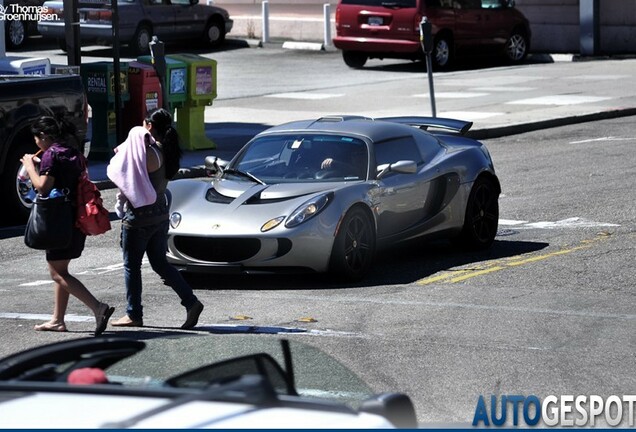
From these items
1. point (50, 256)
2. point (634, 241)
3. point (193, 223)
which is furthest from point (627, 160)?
point (50, 256)

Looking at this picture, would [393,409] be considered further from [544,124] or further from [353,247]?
[544,124]

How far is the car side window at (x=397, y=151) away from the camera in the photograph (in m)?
12.5

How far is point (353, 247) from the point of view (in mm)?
11773

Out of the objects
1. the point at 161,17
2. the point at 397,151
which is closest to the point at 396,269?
the point at 397,151

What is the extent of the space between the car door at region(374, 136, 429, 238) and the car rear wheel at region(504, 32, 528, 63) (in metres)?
21.8

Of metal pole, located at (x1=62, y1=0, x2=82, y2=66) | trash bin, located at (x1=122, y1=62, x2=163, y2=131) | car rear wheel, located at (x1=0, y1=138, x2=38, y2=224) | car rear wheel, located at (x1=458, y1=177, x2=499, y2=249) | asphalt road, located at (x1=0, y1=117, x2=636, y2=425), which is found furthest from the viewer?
trash bin, located at (x1=122, y1=62, x2=163, y2=131)

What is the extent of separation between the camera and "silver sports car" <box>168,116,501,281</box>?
37.8 feet

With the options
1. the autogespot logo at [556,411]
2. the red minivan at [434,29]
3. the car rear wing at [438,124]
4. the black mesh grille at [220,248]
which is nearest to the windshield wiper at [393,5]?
the red minivan at [434,29]

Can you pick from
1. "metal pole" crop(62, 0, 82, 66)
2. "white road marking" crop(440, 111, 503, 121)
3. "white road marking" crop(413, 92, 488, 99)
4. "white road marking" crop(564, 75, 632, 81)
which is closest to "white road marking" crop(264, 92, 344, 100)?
"white road marking" crop(413, 92, 488, 99)

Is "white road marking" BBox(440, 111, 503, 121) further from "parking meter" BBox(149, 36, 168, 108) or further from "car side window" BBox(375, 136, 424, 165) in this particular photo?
"car side window" BBox(375, 136, 424, 165)

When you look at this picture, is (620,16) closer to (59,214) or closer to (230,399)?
(59,214)

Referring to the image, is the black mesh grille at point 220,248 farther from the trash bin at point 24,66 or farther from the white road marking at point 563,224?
the trash bin at point 24,66

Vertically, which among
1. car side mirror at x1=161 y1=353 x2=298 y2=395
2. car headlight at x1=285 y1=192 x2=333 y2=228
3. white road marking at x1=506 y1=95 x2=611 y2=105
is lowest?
white road marking at x1=506 y1=95 x2=611 y2=105

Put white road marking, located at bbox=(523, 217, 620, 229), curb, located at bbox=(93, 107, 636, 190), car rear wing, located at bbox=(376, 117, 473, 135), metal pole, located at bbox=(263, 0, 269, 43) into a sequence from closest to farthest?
car rear wing, located at bbox=(376, 117, 473, 135) → white road marking, located at bbox=(523, 217, 620, 229) → curb, located at bbox=(93, 107, 636, 190) → metal pole, located at bbox=(263, 0, 269, 43)
